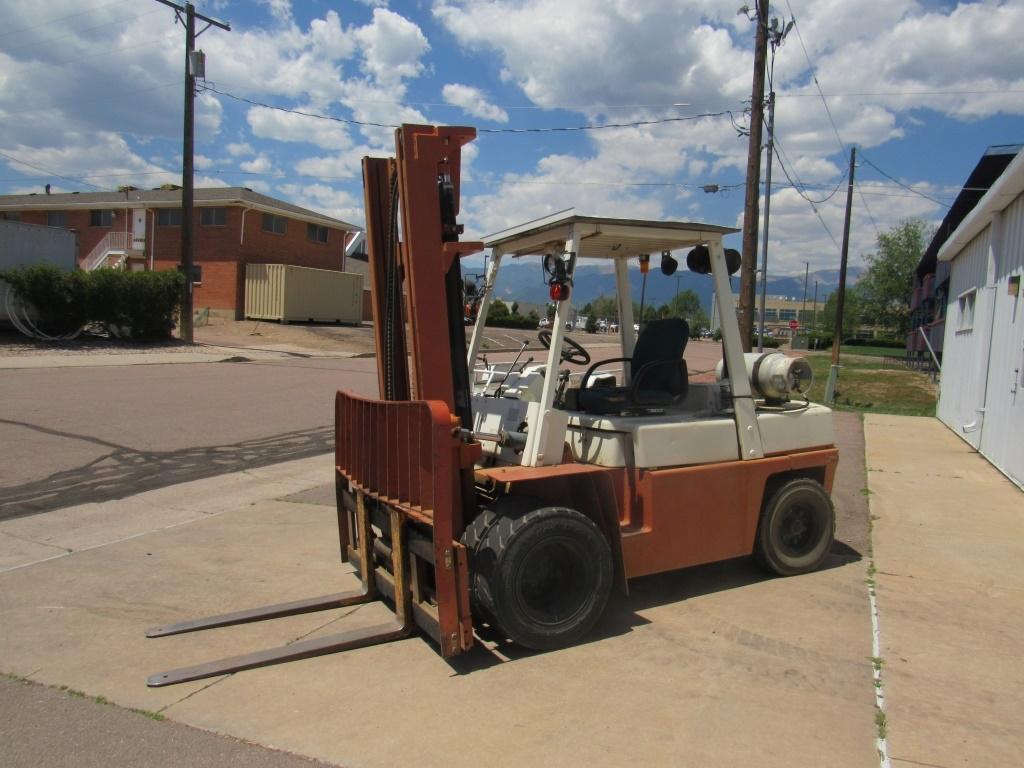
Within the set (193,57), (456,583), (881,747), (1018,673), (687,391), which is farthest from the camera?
(193,57)

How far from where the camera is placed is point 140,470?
883cm

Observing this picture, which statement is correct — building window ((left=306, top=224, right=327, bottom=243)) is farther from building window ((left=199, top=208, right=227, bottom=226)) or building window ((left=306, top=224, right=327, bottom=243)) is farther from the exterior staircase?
the exterior staircase

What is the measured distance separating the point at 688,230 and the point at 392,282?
6.17 ft

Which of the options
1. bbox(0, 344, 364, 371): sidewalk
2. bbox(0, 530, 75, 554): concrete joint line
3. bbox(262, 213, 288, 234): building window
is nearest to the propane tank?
bbox(0, 530, 75, 554): concrete joint line

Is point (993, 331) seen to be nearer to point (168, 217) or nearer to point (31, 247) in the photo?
point (31, 247)

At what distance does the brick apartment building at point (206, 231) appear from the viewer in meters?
36.1

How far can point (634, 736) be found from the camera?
3.30 metres

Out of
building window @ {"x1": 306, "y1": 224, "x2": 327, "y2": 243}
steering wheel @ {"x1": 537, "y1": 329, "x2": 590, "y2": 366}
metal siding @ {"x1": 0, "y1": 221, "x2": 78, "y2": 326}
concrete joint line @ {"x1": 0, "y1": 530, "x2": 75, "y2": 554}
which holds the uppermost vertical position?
building window @ {"x1": 306, "y1": 224, "x2": 327, "y2": 243}

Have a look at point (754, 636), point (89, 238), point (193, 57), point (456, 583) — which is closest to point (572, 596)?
point (456, 583)

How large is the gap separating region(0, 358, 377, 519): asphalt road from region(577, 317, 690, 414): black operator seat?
5202mm

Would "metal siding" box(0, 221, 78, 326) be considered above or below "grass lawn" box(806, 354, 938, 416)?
above

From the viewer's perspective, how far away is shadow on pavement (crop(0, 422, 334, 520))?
7.49 metres

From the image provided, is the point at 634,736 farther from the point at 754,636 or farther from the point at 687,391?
the point at 687,391

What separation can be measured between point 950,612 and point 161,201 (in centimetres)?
4000
